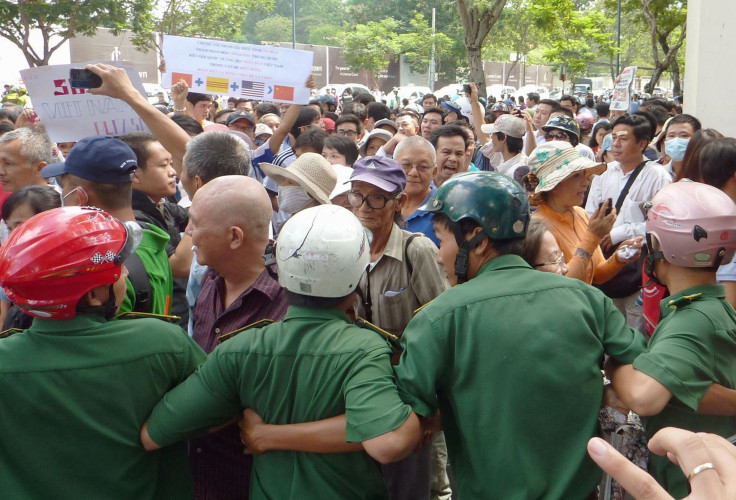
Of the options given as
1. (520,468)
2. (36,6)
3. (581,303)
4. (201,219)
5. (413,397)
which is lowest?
(520,468)

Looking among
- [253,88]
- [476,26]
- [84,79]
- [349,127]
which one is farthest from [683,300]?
[476,26]

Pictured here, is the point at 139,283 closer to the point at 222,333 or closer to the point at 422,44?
the point at 222,333

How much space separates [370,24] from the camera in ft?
193

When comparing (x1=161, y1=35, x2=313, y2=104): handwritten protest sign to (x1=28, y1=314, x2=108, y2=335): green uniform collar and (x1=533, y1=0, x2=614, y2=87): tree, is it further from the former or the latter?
(x1=533, y1=0, x2=614, y2=87): tree

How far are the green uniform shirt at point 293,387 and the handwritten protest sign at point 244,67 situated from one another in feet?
16.3

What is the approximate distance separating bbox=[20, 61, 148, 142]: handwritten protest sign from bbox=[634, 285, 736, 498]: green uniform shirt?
3953 mm

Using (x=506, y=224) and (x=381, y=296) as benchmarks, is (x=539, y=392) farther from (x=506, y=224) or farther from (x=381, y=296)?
(x=381, y=296)

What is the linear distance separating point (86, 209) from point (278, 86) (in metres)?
4.89

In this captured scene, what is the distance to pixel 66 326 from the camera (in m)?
2.14

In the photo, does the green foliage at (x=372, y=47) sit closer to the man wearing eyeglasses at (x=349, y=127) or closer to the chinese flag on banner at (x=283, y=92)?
the man wearing eyeglasses at (x=349, y=127)

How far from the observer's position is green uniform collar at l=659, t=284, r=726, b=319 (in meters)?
2.38

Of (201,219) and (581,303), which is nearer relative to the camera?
(581,303)

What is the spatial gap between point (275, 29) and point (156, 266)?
10115cm

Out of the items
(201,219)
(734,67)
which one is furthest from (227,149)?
(734,67)
